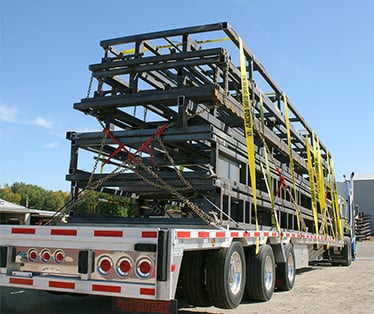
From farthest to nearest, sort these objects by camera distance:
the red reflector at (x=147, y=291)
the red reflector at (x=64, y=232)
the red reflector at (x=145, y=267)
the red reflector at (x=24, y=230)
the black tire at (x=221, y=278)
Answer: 1. the black tire at (x=221, y=278)
2. the red reflector at (x=24, y=230)
3. the red reflector at (x=64, y=232)
4. the red reflector at (x=145, y=267)
5. the red reflector at (x=147, y=291)

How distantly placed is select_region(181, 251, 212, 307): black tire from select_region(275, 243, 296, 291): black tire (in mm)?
2922

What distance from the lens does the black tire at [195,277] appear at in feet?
18.5

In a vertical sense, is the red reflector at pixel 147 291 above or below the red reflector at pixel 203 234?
below

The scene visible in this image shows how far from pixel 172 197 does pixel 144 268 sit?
356 centimetres

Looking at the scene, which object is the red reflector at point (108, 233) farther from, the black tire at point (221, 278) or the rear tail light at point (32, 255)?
the black tire at point (221, 278)

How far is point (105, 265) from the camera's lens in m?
4.50

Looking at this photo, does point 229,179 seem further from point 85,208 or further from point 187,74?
point 85,208

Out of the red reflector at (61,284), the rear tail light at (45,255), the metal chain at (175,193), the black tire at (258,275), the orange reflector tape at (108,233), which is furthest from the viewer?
the black tire at (258,275)

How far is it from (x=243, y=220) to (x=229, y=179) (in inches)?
29.6

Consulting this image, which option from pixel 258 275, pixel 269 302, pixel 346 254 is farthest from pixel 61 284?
pixel 346 254

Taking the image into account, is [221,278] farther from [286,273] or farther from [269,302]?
[286,273]

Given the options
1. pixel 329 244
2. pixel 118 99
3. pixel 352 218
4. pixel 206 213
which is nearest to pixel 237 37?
pixel 118 99

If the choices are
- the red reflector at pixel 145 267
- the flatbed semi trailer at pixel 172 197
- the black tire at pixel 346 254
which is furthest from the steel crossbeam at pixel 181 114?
the black tire at pixel 346 254

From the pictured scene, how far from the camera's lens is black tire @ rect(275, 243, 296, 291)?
27.1 ft
